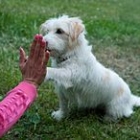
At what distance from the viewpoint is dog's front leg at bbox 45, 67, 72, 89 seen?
4547 mm

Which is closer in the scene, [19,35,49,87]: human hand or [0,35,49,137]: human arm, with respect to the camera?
[0,35,49,137]: human arm

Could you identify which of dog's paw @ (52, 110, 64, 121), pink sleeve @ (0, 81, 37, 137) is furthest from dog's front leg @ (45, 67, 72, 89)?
pink sleeve @ (0, 81, 37, 137)

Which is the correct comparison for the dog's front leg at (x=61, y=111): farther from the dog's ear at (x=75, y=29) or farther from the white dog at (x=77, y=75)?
the dog's ear at (x=75, y=29)

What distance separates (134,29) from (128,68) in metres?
3.13

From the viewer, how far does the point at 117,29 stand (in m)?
9.93

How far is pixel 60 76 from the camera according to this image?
15.1 ft

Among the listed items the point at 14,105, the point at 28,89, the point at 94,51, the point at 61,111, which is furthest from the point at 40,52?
the point at 94,51

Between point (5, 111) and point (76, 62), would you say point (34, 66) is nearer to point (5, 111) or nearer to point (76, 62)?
point (5, 111)

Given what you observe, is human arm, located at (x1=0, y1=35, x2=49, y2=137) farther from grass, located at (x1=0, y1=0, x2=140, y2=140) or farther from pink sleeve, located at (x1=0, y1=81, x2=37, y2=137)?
grass, located at (x1=0, y1=0, x2=140, y2=140)

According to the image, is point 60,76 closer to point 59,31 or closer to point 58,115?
point 59,31

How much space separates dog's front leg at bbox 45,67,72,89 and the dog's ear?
0.31 metres

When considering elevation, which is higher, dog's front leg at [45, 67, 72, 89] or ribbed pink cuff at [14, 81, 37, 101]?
ribbed pink cuff at [14, 81, 37, 101]

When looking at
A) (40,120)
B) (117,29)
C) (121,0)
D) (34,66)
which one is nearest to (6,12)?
(117,29)

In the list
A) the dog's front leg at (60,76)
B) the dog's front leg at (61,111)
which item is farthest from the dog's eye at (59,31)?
the dog's front leg at (61,111)
